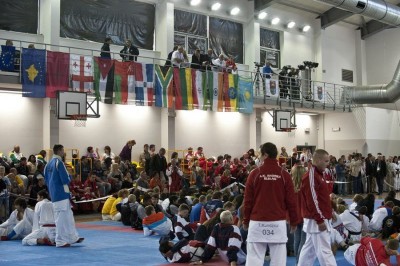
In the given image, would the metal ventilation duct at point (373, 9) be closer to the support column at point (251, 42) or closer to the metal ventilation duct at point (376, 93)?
the metal ventilation duct at point (376, 93)

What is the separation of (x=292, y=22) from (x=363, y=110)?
6.36 m

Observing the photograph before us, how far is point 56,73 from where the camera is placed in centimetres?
1820

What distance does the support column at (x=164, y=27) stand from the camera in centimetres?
2494

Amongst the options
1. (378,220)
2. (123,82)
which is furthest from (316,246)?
(123,82)

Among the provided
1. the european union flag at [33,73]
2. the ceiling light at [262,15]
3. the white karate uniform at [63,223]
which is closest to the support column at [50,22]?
the european union flag at [33,73]

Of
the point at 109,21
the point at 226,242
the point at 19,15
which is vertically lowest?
the point at 226,242

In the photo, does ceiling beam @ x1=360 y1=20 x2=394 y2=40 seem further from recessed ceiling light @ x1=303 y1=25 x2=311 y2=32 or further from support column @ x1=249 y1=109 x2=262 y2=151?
support column @ x1=249 y1=109 x2=262 y2=151

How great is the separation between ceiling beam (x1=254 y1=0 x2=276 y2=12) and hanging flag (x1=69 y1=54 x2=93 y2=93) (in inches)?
491

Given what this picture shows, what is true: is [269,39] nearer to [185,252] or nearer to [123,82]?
[123,82]

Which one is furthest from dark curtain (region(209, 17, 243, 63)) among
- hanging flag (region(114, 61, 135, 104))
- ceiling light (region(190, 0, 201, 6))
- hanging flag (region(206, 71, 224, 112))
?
hanging flag (region(114, 61, 135, 104))

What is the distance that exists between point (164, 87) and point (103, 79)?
2766mm

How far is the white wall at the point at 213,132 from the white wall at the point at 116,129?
1305mm

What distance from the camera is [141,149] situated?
23.9m

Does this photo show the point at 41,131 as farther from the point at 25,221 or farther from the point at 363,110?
the point at 363,110
